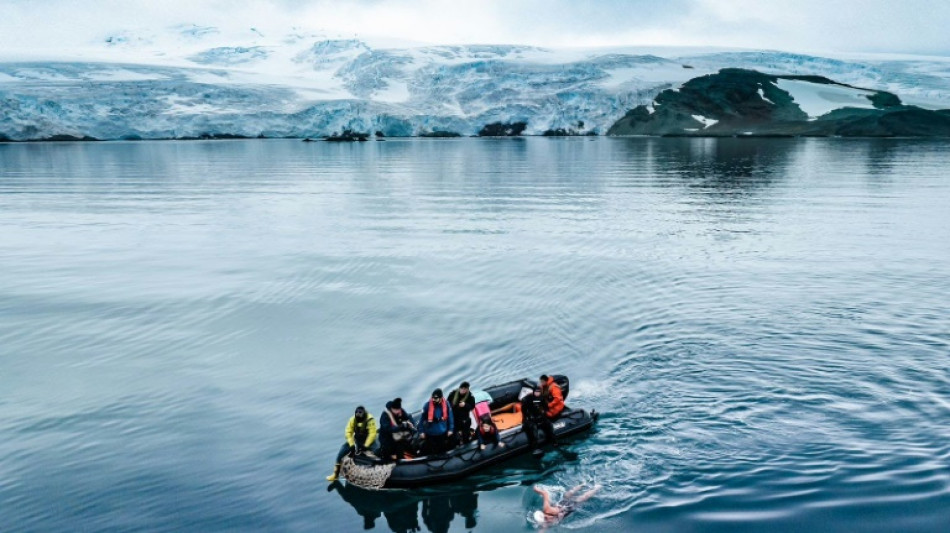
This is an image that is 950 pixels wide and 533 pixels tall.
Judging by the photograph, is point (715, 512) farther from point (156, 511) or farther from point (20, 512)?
point (20, 512)

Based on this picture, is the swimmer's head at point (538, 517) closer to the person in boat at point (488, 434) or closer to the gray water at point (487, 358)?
the gray water at point (487, 358)

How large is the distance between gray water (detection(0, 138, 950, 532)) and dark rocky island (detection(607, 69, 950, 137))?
354 ft

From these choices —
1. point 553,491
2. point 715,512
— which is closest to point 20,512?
point 553,491

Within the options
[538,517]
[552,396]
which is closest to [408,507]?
[538,517]

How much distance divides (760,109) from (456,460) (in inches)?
6104

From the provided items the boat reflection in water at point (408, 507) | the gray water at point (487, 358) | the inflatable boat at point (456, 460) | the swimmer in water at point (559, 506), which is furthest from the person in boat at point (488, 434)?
the swimmer in water at point (559, 506)

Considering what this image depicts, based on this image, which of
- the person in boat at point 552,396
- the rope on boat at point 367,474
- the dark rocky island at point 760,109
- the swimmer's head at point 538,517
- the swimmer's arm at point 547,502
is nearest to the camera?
the swimmer's head at point 538,517

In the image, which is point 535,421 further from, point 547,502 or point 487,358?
point 487,358

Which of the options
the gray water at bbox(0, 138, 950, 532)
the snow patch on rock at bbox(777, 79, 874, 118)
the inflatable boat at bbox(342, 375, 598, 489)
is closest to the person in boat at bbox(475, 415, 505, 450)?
the inflatable boat at bbox(342, 375, 598, 489)

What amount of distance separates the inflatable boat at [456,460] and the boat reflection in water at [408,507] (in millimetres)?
189

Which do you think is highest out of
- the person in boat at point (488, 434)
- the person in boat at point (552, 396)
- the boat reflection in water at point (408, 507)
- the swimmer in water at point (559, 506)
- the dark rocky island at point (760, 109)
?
the dark rocky island at point (760, 109)

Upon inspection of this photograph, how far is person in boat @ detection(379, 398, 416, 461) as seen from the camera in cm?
1277

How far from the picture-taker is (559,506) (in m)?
11.5

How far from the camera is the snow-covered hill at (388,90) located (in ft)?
382
